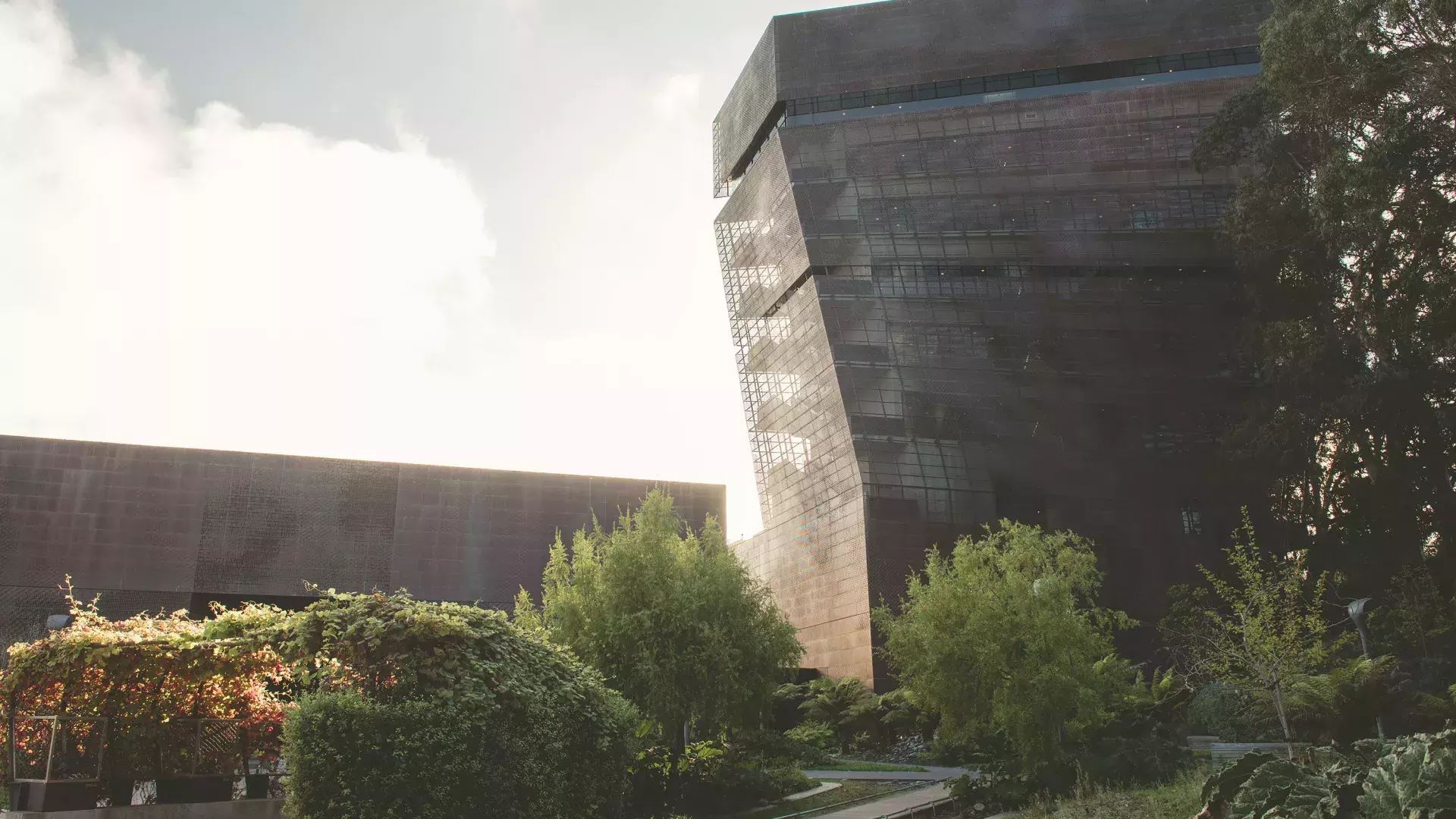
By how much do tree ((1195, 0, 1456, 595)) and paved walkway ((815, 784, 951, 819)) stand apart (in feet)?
77.0

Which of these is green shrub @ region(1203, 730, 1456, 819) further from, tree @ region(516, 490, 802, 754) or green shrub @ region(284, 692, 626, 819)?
tree @ region(516, 490, 802, 754)

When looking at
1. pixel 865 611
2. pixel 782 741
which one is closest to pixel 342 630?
pixel 782 741

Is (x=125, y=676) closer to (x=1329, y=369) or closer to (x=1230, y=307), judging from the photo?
(x=1329, y=369)

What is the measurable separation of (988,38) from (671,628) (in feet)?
129

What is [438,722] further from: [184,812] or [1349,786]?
[1349,786]

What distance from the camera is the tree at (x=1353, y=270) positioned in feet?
105

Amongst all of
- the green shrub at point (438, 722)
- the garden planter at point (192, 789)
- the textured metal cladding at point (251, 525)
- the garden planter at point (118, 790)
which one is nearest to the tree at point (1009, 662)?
the green shrub at point (438, 722)

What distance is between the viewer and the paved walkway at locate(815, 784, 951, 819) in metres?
19.3

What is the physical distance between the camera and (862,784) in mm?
24609

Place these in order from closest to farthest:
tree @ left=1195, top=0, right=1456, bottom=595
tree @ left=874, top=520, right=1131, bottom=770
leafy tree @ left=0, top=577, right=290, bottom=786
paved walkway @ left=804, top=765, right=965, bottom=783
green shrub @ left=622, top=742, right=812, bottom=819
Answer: leafy tree @ left=0, top=577, right=290, bottom=786 < green shrub @ left=622, top=742, right=812, bottom=819 < tree @ left=874, top=520, right=1131, bottom=770 < paved walkway @ left=804, top=765, right=965, bottom=783 < tree @ left=1195, top=0, right=1456, bottom=595

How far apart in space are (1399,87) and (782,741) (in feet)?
90.5

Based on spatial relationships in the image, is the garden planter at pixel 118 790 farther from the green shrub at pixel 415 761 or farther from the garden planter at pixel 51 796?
the green shrub at pixel 415 761

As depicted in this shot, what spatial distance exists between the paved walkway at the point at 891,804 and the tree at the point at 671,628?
3.13 metres

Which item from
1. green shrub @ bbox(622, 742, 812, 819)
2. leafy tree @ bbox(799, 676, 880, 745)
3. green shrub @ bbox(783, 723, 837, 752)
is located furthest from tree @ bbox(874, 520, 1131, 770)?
leafy tree @ bbox(799, 676, 880, 745)
